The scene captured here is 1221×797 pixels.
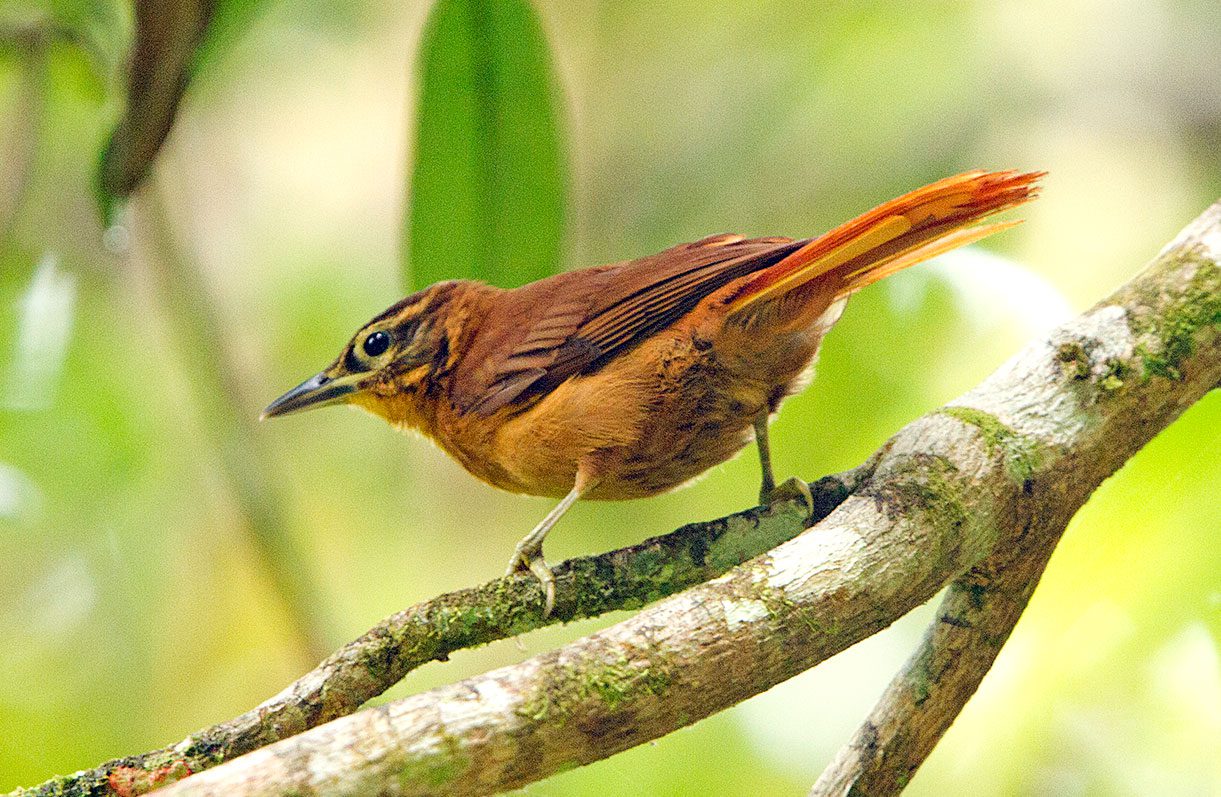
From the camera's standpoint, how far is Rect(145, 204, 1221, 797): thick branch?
59.4 inches

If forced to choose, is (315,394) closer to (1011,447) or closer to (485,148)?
(485,148)

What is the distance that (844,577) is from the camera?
192 centimetres

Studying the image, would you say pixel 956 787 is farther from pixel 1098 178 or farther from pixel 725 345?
pixel 1098 178

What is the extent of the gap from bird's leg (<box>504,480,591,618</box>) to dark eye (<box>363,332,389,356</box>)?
67 cm

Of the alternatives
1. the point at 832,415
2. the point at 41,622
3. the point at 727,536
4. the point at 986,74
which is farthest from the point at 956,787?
the point at 41,622

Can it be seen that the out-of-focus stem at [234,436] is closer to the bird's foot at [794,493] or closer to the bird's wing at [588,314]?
the bird's wing at [588,314]

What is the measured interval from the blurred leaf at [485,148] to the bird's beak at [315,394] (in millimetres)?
413

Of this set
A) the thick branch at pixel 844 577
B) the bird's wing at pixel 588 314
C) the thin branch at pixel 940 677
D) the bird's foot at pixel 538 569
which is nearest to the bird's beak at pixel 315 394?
the bird's wing at pixel 588 314

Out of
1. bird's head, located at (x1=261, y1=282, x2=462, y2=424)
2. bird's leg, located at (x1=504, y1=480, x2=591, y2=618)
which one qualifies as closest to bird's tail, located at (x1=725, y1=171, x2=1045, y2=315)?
bird's leg, located at (x1=504, y1=480, x2=591, y2=618)

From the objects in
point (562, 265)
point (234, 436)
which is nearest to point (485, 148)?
point (562, 265)

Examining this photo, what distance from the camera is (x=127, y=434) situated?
4.43 meters

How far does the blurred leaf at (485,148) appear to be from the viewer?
320 cm

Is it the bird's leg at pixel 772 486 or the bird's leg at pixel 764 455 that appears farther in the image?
the bird's leg at pixel 764 455

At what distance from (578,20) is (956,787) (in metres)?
3.78
